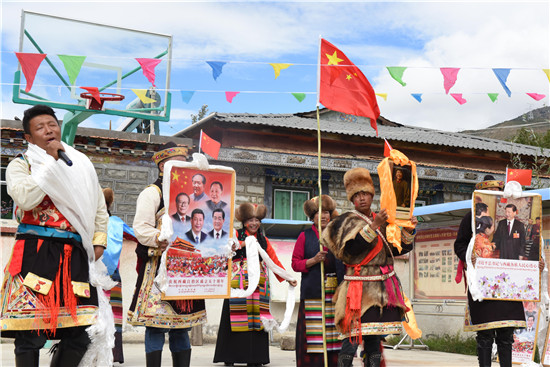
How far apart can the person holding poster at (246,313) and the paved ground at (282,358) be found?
0.36 metres

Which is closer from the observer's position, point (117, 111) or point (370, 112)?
point (370, 112)

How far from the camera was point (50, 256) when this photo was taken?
12.7ft

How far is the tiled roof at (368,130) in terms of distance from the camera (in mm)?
15516

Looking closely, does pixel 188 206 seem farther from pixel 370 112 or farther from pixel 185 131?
pixel 185 131

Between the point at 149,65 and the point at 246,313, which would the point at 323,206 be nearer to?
the point at 246,313

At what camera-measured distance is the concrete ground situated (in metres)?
8.02

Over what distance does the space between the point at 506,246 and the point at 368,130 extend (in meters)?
11.2

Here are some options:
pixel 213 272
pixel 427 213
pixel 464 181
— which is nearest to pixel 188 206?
pixel 213 272

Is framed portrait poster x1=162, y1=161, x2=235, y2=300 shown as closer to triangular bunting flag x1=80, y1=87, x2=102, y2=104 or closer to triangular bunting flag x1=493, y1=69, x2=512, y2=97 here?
triangular bunting flag x1=493, y1=69, x2=512, y2=97

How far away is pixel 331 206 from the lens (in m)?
6.67

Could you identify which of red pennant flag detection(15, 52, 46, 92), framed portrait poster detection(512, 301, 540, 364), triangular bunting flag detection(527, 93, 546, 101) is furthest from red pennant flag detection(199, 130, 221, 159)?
triangular bunting flag detection(527, 93, 546, 101)

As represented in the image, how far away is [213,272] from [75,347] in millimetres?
1742

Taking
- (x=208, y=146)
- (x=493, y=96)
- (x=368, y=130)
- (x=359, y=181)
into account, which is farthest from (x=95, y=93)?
(x=368, y=130)

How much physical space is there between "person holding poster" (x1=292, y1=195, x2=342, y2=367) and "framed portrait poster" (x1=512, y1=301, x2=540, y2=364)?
8.73 ft
